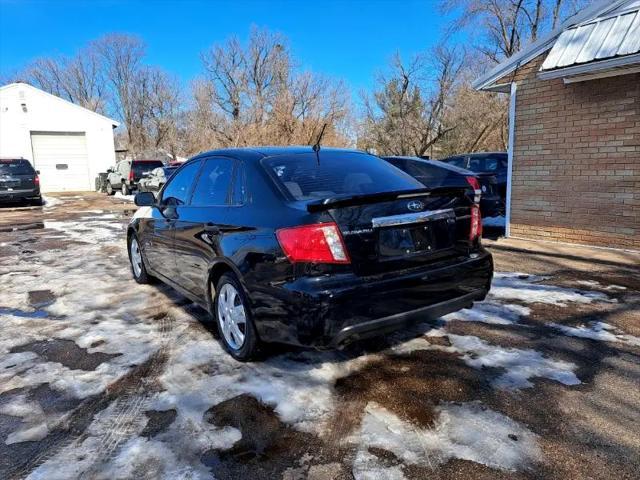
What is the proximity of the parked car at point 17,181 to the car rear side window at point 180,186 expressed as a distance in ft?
49.1

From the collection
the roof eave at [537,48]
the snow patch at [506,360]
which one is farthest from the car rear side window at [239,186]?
the roof eave at [537,48]

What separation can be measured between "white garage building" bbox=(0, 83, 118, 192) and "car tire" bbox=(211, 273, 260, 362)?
82.3ft

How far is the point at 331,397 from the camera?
9.68 ft

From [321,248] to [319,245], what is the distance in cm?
2

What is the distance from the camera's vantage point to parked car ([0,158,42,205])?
16678 mm

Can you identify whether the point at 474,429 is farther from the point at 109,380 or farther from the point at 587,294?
the point at 587,294

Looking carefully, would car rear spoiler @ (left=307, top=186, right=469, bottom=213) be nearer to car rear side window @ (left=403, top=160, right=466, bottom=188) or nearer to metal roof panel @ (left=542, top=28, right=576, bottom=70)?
car rear side window @ (left=403, top=160, right=466, bottom=188)

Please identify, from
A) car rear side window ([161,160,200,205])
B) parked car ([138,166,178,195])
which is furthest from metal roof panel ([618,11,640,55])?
parked car ([138,166,178,195])

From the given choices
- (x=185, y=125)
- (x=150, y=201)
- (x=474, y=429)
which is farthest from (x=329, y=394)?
(x=185, y=125)

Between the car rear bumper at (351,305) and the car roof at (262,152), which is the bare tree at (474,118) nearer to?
the car roof at (262,152)

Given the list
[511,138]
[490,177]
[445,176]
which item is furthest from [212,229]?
[490,177]

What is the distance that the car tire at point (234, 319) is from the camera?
328cm

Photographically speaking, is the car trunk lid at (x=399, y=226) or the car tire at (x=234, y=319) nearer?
the car trunk lid at (x=399, y=226)

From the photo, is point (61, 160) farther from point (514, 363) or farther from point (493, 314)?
point (514, 363)
